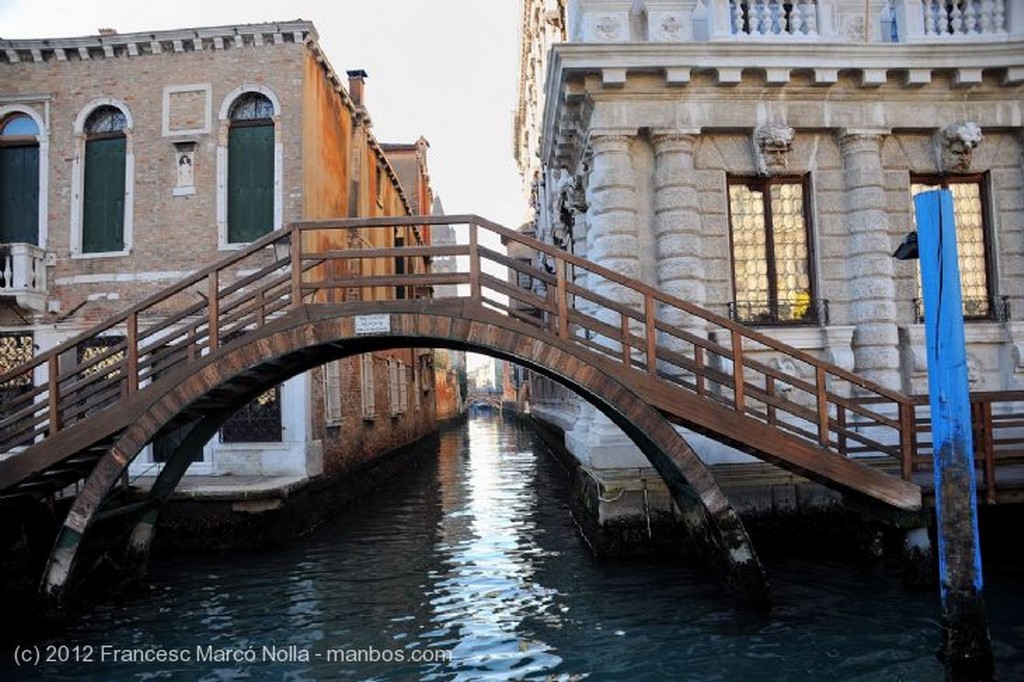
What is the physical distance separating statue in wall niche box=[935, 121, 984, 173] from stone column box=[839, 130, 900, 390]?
0.87 meters

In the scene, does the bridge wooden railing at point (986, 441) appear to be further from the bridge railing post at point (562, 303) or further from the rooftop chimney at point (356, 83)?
the rooftop chimney at point (356, 83)

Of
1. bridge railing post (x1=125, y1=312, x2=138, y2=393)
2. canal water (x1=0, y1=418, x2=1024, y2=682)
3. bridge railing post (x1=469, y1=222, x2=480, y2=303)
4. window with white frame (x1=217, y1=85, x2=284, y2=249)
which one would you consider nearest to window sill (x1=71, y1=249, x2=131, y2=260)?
window with white frame (x1=217, y1=85, x2=284, y2=249)

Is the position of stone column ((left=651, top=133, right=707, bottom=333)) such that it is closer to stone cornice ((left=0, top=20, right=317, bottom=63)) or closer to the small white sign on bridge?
the small white sign on bridge

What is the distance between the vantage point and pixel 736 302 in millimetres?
11875

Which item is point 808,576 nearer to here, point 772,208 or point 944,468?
point 944,468

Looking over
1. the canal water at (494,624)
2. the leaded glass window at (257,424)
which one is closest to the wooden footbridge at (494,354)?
the canal water at (494,624)

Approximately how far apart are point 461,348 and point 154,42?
10341mm

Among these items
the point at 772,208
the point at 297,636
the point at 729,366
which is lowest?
the point at 297,636

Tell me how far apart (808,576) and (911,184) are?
5.88 meters

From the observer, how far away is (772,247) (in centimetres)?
1202

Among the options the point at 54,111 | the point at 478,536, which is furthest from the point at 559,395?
the point at 54,111

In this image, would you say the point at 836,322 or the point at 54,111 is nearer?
the point at 836,322

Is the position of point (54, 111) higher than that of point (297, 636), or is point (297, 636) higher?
point (54, 111)

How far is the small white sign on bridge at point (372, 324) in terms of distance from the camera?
29.8 ft
